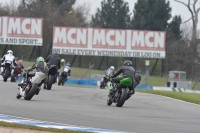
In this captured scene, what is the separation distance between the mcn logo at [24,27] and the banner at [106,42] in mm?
1469

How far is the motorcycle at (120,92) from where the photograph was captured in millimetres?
19625

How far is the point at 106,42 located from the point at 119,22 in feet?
122

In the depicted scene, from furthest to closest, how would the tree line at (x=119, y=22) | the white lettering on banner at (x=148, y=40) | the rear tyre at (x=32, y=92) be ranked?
the tree line at (x=119, y=22) → the white lettering on banner at (x=148, y=40) → the rear tyre at (x=32, y=92)

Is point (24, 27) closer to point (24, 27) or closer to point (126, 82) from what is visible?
point (24, 27)

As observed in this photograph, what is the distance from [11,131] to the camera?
1138cm

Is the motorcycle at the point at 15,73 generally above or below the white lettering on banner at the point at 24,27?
below

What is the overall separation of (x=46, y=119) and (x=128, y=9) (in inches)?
3191

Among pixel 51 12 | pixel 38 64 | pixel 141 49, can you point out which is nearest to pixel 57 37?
pixel 141 49

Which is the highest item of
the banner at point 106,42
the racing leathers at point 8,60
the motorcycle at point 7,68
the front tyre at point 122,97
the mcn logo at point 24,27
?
the mcn logo at point 24,27

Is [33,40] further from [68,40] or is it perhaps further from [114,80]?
[114,80]

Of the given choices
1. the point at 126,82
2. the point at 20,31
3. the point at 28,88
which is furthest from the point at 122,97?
the point at 20,31

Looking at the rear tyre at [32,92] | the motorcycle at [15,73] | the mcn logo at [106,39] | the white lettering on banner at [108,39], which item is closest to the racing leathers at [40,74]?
the rear tyre at [32,92]

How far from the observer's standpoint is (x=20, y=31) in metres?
55.2

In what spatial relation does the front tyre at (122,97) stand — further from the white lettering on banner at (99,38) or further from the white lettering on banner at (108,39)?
the white lettering on banner at (99,38)
